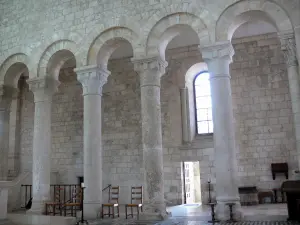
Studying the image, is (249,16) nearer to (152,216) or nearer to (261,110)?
(261,110)

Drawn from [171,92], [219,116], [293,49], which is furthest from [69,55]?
[293,49]

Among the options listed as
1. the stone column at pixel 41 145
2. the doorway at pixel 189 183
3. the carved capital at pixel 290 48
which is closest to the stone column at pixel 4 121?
the stone column at pixel 41 145

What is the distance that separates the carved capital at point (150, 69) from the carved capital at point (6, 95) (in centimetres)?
515

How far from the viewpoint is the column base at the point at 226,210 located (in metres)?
7.38

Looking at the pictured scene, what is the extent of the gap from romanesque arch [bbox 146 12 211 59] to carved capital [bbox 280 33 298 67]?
6.45 ft

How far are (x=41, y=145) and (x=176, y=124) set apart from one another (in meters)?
4.62

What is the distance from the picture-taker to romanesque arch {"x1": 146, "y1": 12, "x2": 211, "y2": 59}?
855 centimetres

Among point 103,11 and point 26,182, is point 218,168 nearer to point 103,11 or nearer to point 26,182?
point 103,11

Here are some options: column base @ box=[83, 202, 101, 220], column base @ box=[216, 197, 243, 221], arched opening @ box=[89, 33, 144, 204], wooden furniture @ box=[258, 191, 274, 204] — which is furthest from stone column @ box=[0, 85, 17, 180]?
wooden furniture @ box=[258, 191, 274, 204]

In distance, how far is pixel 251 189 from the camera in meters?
10.6

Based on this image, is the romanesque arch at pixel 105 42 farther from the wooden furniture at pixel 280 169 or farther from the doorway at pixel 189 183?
the wooden furniture at pixel 280 169

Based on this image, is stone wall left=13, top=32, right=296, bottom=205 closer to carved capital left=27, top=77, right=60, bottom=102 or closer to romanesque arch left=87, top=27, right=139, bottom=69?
carved capital left=27, top=77, right=60, bottom=102

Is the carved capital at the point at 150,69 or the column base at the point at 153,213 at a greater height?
the carved capital at the point at 150,69

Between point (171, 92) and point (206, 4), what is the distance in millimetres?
4449
